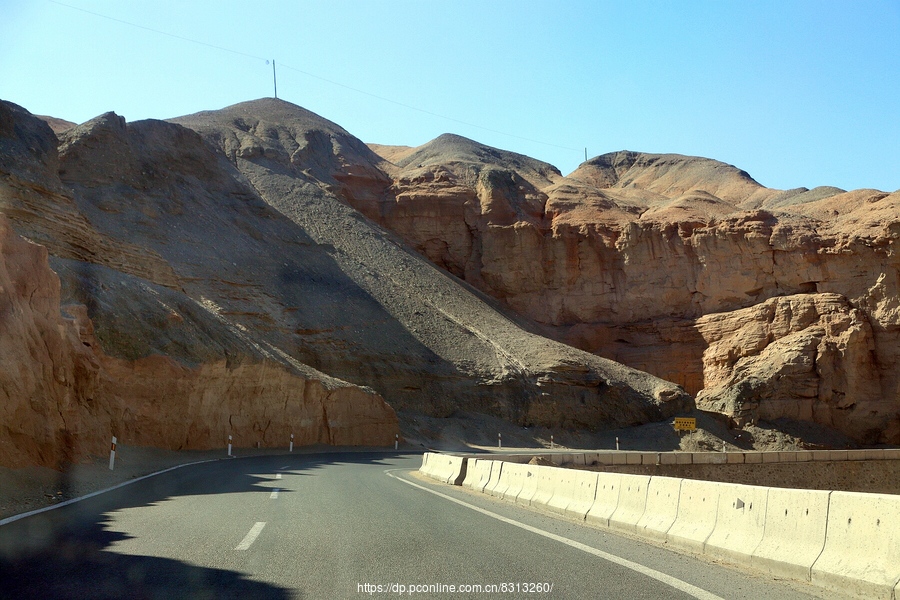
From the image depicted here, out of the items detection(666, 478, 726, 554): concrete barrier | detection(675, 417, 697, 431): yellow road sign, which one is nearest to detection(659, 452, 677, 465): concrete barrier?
detection(666, 478, 726, 554): concrete barrier

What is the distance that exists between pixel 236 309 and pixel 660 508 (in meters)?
48.2

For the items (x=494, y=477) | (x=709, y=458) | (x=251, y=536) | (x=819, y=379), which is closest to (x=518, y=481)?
(x=494, y=477)

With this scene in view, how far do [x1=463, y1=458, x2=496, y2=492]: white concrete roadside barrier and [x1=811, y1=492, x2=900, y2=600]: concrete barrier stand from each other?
37.4 ft

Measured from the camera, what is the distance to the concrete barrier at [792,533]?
265 inches

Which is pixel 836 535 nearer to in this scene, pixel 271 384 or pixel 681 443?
pixel 271 384

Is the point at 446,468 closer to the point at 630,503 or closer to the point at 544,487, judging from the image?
the point at 544,487

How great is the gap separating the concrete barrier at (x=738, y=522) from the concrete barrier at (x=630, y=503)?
6.04ft

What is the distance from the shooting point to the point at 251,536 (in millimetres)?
9039

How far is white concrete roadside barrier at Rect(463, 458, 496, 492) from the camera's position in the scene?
17753 millimetres

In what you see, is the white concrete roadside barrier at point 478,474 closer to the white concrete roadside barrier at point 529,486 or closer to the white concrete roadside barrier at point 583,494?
the white concrete roadside barrier at point 529,486

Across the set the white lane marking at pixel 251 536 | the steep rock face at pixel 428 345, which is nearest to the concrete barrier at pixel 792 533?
Answer: the white lane marking at pixel 251 536

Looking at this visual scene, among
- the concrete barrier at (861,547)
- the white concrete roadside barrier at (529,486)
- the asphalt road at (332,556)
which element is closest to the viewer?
the concrete barrier at (861,547)

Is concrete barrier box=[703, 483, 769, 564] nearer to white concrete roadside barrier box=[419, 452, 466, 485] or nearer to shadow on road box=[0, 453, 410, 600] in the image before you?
shadow on road box=[0, 453, 410, 600]

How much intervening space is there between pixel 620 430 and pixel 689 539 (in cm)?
5174
